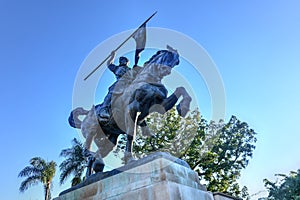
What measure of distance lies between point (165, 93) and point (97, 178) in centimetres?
222

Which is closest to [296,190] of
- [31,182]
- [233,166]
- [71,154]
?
[233,166]

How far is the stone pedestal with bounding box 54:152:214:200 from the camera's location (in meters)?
5.14

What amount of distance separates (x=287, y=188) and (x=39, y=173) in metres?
18.1

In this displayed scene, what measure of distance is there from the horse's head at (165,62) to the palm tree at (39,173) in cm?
2063

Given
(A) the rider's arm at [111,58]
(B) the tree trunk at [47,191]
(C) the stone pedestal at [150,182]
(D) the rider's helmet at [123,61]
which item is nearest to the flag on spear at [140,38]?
(D) the rider's helmet at [123,61]

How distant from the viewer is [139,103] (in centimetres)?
631

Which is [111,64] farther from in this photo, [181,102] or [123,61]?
[181,102]

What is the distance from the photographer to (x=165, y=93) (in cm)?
650

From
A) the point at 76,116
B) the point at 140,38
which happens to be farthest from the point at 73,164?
the point at 140,38

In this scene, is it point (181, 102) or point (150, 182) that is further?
point (181, 102)

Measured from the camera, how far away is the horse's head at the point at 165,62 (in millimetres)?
6520

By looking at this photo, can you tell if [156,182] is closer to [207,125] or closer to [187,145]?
[187,145]

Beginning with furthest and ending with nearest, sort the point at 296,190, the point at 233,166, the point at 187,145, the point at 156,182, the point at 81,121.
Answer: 1. the point at 233,166
2. the point at 187,145
3. the point at 296,190
4. the point at 81,121
5. the point at 156,182

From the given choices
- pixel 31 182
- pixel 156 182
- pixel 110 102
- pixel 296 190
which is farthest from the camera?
pixel 31 182
